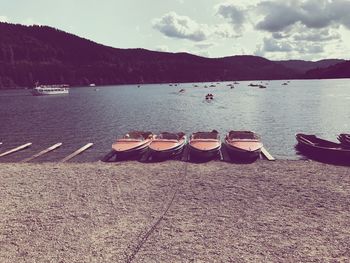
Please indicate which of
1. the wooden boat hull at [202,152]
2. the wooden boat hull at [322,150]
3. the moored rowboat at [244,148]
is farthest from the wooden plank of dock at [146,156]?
the wooden boat hull at [322,150]

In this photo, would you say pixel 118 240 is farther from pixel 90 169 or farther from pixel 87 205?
pixel 90 169

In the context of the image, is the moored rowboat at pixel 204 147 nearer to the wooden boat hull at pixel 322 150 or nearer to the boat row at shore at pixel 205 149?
the boat row at shore at pixel 205 149

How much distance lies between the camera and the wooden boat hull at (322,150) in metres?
28.3

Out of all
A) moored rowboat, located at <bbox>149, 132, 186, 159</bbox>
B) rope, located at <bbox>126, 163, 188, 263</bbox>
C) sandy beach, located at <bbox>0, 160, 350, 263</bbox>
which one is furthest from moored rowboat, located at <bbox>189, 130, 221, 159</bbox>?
rope, located at <bbox>126, 163, 188, 263</bbox>

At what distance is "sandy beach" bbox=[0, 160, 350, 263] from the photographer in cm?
1321

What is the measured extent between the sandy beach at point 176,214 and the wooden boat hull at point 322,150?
309 centimetres

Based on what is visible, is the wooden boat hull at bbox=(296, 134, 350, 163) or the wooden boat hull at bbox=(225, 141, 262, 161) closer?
the wooden boat hull at bbox=(296, 134, 350, 163)

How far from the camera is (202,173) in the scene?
24.6 metres

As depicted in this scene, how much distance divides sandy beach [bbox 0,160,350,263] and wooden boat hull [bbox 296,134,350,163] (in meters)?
3.09

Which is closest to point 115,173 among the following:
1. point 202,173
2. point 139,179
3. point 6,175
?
point 139,179

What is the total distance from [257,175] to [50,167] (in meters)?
15.6

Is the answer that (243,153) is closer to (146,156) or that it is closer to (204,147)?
(204,147)

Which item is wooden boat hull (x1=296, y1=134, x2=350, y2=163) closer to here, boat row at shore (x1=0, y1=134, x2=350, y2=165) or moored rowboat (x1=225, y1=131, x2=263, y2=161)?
boat row at shore (x1=0, y1=134, x2=350, y2=165)

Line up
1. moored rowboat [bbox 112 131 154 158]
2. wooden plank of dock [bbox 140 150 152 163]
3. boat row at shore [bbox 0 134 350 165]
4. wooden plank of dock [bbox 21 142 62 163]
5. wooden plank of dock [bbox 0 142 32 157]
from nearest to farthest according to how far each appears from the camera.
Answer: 1. boat row at shore [bbox 0 134 350 165]
2. wooden plank of dock [bbox 140 150 152 163]
3. moored rowboat [bbox 112 131 154 158]
4. wooden plank of dock [bbox 21 142 62 163]
5. wooden plank of dock [bbox 0 142 32 157]
